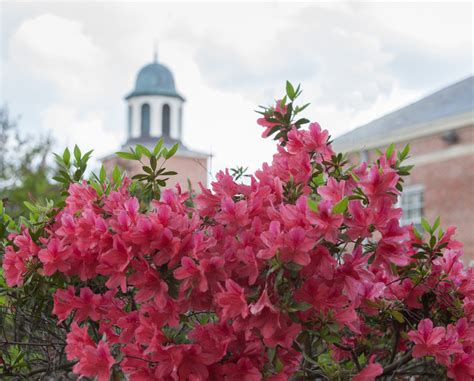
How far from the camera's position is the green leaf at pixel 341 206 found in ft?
6.51

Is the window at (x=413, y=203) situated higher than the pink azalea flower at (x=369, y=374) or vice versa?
the window at (x=413, y=203)

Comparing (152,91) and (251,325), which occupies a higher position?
(152,91)

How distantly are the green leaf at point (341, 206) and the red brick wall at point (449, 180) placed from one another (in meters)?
16.5

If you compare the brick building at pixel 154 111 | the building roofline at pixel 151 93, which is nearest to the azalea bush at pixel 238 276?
the brick building at pixel 154 111

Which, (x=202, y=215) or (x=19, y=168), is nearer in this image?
(x=202, y=215)

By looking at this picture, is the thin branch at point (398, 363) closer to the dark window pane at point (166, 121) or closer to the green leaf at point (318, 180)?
the green leaf at point (318, 180)

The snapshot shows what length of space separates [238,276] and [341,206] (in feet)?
1.24

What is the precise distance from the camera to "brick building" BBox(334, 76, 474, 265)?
18469mm

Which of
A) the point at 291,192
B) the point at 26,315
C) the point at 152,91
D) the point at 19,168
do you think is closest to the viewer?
the point at 291,192

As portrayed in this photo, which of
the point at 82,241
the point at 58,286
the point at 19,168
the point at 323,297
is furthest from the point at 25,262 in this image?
the point at 19,168

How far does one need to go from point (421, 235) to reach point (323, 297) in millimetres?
643

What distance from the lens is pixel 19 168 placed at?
669 inches

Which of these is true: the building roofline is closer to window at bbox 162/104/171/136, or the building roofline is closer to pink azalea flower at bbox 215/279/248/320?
window at bbox 162/104/171/136

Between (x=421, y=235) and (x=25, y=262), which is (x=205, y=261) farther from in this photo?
(x=421, y=235)
